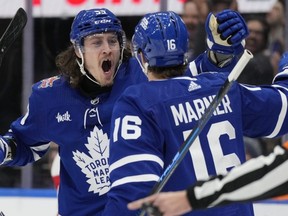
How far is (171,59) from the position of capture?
8.68ft

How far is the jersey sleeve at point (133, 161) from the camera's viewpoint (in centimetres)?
252

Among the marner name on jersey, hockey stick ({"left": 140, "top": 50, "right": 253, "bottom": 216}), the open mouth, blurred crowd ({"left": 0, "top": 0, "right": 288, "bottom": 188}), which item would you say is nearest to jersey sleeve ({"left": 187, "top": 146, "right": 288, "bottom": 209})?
hockey stick ({"left": 140, "top": 50, "right": 253, "bottom": 216})

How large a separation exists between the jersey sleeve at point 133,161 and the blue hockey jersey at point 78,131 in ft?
2.17

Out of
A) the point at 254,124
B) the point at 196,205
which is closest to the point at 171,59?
the point at 254,124

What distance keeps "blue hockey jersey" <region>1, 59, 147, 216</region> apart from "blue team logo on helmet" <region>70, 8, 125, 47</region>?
0.16 m

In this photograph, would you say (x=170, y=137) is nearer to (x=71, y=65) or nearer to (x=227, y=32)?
(x=227, y=32)

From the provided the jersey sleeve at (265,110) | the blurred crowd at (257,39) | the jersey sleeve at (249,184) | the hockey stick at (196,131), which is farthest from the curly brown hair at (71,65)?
the blurred crowd at (257,39)

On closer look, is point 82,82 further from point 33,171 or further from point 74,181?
point 33,171

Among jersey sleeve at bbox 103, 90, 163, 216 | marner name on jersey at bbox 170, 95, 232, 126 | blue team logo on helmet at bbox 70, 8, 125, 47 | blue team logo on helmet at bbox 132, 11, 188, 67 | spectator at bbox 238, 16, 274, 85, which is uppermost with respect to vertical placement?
blue team logo on helmet at bbox 132, 11, 188, 67

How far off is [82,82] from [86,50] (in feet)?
0.38

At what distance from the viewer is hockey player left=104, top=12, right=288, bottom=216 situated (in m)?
2.53

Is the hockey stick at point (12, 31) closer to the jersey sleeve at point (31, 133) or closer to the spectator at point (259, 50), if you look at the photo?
the jersey sleeve at point (31, 133)

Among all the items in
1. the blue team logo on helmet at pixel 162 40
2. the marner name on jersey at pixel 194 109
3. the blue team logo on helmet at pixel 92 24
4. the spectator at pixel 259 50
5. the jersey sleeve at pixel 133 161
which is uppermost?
the blue team logo on helmet at pixel 162 40

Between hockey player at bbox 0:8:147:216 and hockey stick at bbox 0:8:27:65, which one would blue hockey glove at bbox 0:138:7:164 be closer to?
hockey player at bbox 0:8:147:216
